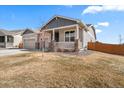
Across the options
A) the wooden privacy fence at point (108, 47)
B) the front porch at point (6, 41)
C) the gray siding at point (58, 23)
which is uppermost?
the gray siding at point (58, 23)

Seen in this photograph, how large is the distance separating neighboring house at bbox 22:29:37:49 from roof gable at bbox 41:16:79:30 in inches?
233

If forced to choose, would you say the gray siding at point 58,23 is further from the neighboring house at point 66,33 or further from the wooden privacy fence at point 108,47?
the wooden privacy fence at point 108,47

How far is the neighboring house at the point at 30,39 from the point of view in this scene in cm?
2498

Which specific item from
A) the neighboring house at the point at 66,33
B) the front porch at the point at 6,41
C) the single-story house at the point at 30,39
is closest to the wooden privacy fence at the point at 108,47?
the neighboring house at the point at 66,33

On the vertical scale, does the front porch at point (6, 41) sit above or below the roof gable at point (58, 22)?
below

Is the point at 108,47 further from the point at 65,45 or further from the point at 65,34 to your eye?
the point at 65,45

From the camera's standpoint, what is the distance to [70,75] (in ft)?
22.4

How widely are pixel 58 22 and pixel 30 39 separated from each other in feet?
32.3

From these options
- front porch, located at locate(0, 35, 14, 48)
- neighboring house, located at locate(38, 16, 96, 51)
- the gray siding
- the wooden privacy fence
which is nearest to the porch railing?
neighboring house, located at locate(38, 16, 96, 51)

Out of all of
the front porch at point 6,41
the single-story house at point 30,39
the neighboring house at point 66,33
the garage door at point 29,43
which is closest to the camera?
the neighboring house at point 66,33

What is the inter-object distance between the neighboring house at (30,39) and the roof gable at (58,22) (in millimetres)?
5906
